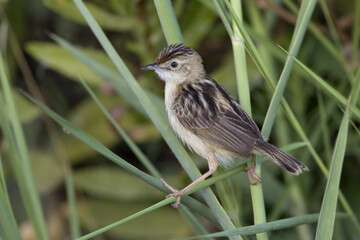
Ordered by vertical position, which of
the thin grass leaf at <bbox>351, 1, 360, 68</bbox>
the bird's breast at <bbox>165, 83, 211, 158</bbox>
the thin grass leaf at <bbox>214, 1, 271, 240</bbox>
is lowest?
the thin grass leaf at <bbox>214, 1, 271, 240</bbox>

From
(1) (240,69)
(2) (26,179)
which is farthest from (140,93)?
(2) (26,179)

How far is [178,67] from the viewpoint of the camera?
3266mm

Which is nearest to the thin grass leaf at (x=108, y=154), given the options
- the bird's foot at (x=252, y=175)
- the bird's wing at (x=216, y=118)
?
the bird's foot at (x=252, y=175)

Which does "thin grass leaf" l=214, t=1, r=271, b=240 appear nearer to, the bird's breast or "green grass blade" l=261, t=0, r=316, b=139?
"green grass blade" l=261, t=0, r=316, b=139

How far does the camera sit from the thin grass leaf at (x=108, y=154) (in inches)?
77.2

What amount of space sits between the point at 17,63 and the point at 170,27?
2.56 meters

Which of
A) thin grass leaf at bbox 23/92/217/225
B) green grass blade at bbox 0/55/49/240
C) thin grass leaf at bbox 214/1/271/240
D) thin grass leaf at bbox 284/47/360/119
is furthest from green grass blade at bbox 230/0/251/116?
green grass blade at bbox 0/55/49/240

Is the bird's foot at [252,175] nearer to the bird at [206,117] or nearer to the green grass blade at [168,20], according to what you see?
the bird at [206,117]

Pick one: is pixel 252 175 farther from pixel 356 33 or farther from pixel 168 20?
pixel 356 33

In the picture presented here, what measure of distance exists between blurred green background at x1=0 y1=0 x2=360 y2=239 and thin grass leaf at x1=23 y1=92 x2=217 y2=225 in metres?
1.45

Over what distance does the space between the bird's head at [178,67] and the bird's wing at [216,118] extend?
131mm

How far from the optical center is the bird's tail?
2445 mm

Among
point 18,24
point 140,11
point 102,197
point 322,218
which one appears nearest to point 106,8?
point 140,11

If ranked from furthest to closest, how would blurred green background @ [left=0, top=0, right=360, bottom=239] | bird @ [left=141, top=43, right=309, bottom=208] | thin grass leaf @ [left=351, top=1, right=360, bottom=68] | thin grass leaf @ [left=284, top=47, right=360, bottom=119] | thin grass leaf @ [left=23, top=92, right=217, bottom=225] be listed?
1. blurred green background @ [left=0, top=0, right=360, bottom=239]
2. thin grass leaf @ [left=351, top=1, right=360, bottom=68]
3. bird @ [left=141, top=43, right=309, bottom=208]
4. thin grass leaf @ [left=284, top=47, right=360, bottom=119]
5. thin grass leaf @ [left=23, top=92, right=217, bottom=225]
